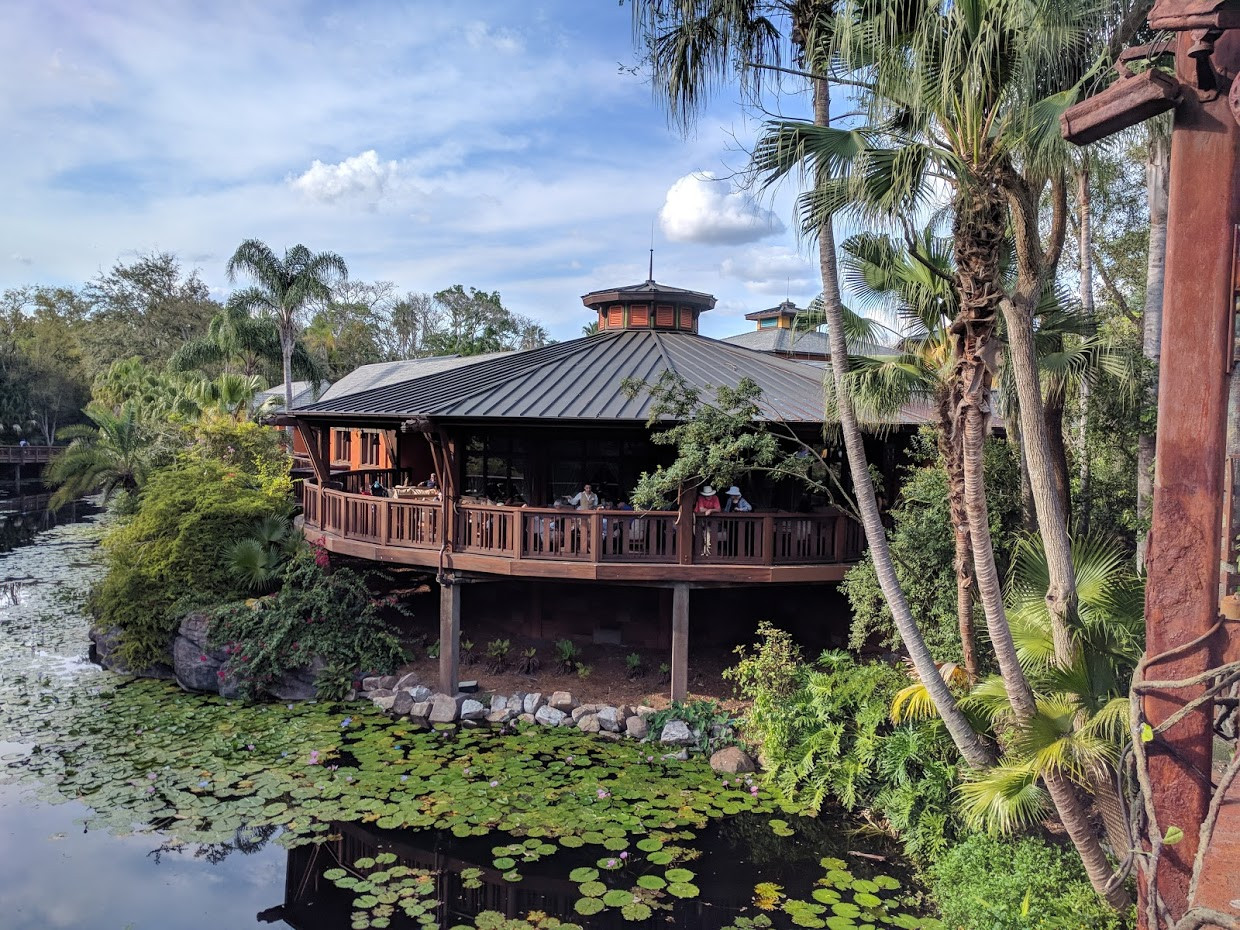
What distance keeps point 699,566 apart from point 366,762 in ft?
17.4

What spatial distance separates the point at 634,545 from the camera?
13133mm

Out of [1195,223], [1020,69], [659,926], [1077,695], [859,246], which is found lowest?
[659,926]

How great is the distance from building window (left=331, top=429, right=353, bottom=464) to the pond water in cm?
1694

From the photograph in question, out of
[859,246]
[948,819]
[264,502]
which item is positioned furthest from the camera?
[264,502]

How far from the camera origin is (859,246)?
1013 centimetres

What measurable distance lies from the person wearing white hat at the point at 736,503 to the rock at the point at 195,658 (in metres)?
8.70

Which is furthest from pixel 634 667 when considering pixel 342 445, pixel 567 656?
pixel 342 445

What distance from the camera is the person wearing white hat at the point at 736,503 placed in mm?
13155

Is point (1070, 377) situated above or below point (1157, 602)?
above

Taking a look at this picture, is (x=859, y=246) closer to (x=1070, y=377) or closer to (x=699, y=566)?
(x=1070, y=377)

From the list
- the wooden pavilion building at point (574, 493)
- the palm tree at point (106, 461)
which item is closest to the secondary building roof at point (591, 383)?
the wooden pavilion building at point (574, 493)

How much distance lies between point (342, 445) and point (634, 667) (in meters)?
19.2

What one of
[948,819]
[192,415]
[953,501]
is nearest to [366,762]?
[948,819]

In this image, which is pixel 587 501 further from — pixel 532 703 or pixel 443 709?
pixel 443 709
